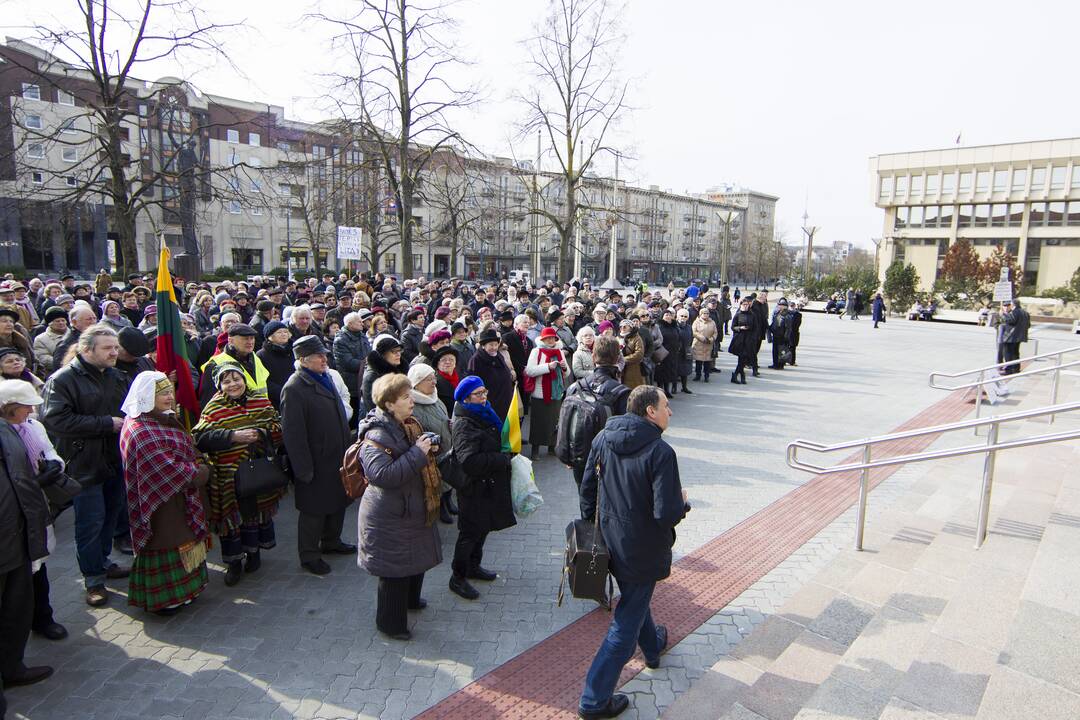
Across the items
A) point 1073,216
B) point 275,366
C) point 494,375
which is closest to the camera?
point 275,366

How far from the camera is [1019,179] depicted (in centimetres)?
6003

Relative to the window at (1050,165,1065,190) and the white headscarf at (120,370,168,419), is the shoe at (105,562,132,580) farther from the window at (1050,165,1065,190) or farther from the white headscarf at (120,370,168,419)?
the window at (1050,165,1065,190)

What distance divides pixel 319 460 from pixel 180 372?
1.39 metres

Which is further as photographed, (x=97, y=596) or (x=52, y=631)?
(x=97, y=596)

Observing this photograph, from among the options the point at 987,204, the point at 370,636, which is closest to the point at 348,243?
the point at 370,636

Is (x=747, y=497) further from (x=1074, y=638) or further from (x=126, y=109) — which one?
(x=126, y=109)

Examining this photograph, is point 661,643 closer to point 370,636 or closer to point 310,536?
point 370,636

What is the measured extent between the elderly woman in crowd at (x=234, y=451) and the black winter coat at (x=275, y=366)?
4.53ft

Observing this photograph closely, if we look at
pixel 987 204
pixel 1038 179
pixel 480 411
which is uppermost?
pixel 1038 179

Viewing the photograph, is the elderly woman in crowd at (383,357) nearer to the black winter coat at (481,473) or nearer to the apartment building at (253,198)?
the black winter coat at (481,473)

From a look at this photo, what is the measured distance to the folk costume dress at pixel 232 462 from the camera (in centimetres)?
487

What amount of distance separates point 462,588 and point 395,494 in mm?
1299

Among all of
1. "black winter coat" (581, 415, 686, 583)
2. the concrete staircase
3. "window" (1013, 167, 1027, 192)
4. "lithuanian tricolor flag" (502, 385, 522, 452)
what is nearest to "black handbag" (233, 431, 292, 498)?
"lithuanian tricolor flag" (502, 385, 522, 452)

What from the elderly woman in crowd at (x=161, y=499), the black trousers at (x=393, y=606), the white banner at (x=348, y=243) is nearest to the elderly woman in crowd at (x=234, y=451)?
the elderly woman in crowd at (x=161, y=499)
